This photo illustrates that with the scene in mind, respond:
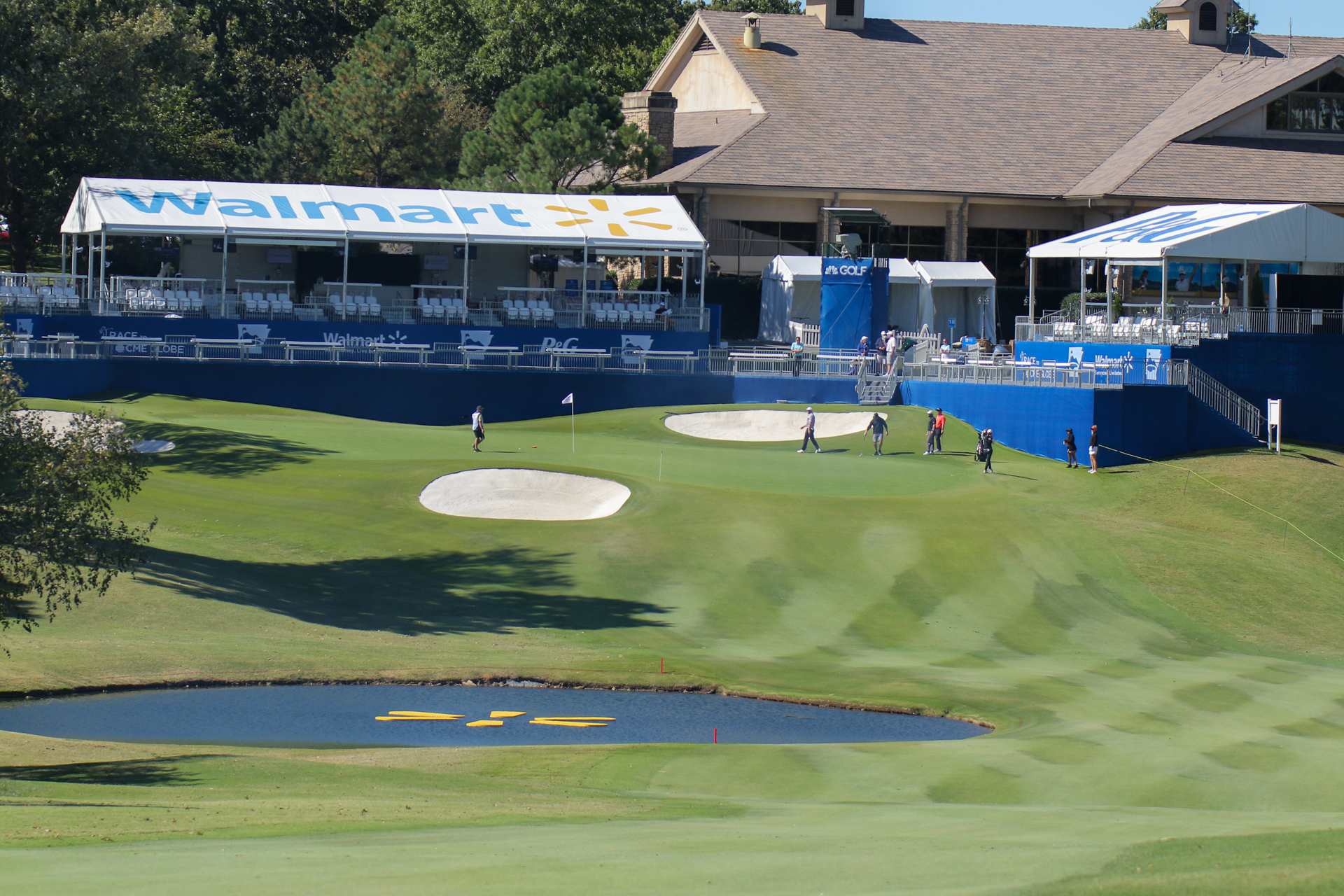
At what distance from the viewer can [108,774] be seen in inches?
609

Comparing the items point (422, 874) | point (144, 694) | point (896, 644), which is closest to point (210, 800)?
point (422, 874)

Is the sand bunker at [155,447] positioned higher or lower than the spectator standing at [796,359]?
lower

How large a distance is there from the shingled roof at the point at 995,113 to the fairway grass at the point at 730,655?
70.1 ft

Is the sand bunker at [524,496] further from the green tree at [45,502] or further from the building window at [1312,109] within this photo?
the building window at [1312,109]

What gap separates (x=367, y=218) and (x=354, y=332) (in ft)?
15.8

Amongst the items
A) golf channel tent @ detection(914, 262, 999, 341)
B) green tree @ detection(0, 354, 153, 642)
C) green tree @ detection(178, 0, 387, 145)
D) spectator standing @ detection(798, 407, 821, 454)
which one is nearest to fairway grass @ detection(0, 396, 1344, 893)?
spectator standing @ detection(798, 407, 821, 454)

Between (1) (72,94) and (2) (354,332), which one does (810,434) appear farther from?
(1) (72,94)

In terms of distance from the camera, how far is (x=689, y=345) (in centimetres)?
4959

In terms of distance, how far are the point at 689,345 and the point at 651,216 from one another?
606cm

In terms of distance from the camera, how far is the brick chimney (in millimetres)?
61219

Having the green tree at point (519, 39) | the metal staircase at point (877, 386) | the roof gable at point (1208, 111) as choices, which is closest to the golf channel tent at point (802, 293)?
the metal staircase at point (877, 386)

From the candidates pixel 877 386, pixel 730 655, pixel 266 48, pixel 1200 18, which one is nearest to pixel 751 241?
pixel 877 386

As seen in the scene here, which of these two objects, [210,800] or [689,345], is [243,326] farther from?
[210,800]

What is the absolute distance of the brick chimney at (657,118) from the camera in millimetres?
61219
